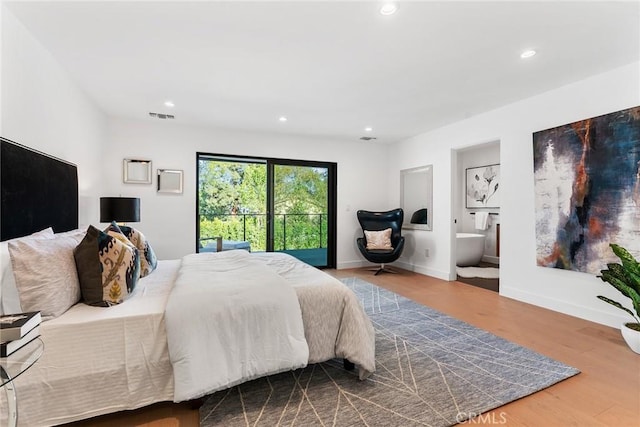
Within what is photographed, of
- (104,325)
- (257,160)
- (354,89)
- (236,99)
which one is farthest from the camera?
(257,160)

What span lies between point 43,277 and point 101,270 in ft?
0.86

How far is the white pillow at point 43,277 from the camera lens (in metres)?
1.46

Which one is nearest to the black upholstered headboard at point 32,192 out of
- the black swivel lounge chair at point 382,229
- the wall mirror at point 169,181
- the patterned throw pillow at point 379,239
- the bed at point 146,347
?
the bed at point 146,347

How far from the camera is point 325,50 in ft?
8.04

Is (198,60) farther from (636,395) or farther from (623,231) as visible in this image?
(623,231)

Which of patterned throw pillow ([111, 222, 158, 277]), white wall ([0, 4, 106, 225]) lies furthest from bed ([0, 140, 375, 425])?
white wall ([0, 4, 106, 225])

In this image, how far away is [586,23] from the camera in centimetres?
212

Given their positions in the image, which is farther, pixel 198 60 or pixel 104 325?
pixel 198 60

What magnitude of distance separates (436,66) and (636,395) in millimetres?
2793

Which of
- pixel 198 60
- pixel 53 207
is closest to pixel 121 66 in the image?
pixel 198 60

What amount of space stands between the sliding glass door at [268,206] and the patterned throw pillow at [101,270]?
284 cm

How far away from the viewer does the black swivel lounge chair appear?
5023 mm

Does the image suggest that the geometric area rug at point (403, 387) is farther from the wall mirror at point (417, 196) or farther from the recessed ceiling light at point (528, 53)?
the wall mirror at point (417, 196)

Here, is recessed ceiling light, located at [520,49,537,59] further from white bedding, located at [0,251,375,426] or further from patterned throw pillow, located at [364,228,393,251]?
patterned throw pillow, located at [364,228,393,251]
